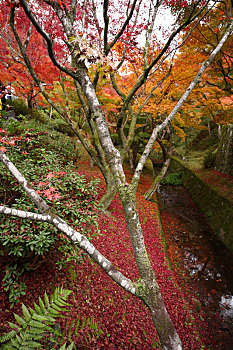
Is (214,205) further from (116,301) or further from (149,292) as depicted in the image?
(149,292)

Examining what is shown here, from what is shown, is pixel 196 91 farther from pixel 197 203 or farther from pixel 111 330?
pixel 111 330

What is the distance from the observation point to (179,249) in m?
7.50

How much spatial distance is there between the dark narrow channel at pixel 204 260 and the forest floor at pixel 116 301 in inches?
13.0

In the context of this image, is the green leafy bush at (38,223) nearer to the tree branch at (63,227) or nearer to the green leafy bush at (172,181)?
the tree branch at (63,227)

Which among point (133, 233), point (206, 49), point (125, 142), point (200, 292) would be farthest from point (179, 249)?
point (206, 49)

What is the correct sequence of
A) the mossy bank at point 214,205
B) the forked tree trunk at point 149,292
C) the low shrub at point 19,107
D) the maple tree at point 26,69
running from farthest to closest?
1. the low shrub at point 19,107
2. the maple tree at point 26,69
3. the mossy bank at point 214,205
4. the forked tree trunk at point 149,292

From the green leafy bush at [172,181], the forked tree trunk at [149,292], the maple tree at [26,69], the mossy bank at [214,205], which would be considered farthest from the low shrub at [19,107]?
the forked tree trunk at [149,292]

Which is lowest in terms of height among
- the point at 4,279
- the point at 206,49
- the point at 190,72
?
the point at 4,279

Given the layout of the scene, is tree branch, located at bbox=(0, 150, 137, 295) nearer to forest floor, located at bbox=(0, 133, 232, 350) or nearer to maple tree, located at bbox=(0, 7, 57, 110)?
forest floor, located at bbox=(0, 133, 232, 350)

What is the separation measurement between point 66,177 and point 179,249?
6351 mm

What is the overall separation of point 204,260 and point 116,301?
487cm

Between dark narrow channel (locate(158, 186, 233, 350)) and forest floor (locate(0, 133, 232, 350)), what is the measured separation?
0.33 meters

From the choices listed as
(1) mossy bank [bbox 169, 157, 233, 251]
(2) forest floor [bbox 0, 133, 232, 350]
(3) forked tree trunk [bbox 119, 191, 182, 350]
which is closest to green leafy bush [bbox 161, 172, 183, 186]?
(1) mossy bank [bbox 169, 157, 233, 251]

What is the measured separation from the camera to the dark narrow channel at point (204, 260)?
506 centimetres
